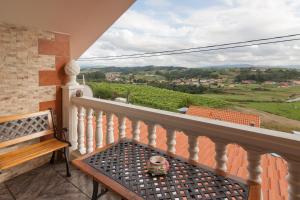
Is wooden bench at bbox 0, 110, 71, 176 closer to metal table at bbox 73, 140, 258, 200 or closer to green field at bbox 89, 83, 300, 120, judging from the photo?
green field at bbox 89, 83, 300, 120

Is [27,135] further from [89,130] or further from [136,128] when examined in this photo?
[136,128]

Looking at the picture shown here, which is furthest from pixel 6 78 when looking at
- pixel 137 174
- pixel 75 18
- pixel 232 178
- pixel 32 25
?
pixel 232 178

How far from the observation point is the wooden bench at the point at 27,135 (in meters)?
1.97

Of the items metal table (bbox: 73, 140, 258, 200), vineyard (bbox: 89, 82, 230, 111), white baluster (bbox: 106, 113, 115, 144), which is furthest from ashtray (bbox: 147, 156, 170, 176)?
vineyard (bbox: 89, 82, 230, 111)

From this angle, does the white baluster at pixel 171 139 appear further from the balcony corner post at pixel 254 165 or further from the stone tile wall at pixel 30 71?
the stone tile wall at pixel 30 71

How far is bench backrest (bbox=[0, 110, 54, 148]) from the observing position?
2027mm

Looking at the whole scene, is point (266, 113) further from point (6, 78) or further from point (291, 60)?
point (6, 78)

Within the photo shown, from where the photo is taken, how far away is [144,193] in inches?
39.7

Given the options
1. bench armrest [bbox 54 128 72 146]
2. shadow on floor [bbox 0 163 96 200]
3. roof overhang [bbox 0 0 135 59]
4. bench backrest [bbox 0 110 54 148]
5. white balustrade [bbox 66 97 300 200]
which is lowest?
shadow on floor [bbox 0 163 96 200]

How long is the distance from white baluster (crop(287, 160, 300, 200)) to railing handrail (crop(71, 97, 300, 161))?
0.16 feet

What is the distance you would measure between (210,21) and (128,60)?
1953 millimetres

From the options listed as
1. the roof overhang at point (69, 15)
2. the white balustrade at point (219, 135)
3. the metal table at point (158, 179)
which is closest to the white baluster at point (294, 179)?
the white balustrade at point (219, 135)

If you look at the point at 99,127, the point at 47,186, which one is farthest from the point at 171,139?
the point at 47,186

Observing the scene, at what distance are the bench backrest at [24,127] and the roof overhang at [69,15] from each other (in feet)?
3.36
